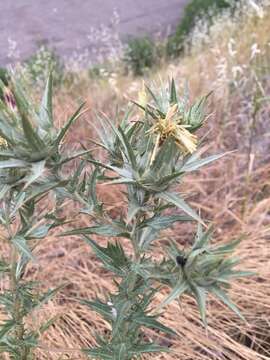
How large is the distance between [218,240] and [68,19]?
5.84m

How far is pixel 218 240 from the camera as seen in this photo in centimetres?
248

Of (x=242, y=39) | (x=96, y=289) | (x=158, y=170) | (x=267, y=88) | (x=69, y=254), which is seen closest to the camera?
(x=158, y=170)

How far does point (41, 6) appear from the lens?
7355mm

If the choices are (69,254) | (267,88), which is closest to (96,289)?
(69,254)

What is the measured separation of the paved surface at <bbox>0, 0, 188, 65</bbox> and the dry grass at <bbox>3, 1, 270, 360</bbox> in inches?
71.1

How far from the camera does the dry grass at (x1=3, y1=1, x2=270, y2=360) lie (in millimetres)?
1900

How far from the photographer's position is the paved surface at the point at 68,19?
19.1 feet

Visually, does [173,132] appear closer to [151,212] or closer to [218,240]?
[151,212]

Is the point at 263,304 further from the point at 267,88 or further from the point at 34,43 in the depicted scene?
the point at 34,43

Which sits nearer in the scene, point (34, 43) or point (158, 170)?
point (158, 170)

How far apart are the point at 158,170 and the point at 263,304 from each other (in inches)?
47.9

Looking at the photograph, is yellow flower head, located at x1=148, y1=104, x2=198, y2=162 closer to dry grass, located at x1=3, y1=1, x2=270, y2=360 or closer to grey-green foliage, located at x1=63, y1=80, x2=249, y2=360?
grey-green foliage, located at x1=63, y1=80, x2=249, y2=360

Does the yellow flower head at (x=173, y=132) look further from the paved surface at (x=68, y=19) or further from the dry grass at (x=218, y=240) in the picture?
the paved surface at (x=68, y=19)

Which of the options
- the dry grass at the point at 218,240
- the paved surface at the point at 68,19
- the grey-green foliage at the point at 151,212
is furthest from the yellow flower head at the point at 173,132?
the paved surface at the point at 68,19
